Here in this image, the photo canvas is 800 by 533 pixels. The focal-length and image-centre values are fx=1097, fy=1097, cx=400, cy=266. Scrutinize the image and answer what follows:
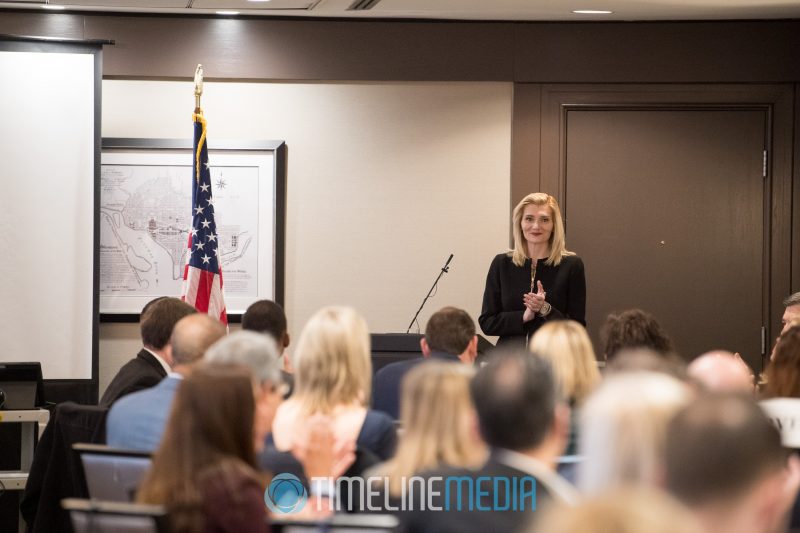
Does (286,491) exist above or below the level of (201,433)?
below

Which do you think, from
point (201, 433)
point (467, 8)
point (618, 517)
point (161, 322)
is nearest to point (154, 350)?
point (161, 322)

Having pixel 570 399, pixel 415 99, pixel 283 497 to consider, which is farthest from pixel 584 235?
pixel 283 497

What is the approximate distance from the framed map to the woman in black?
182cm

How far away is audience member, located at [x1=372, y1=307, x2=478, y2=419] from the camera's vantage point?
427 centimetres

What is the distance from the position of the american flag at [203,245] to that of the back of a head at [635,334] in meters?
2.93

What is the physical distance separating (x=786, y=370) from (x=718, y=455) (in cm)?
187

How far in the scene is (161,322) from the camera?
455 cm

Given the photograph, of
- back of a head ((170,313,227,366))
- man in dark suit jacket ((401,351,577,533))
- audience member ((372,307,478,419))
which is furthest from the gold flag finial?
man in dark suit jacket ((401,351,577,533))

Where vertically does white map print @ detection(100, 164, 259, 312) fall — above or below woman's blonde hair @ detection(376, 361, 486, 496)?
above

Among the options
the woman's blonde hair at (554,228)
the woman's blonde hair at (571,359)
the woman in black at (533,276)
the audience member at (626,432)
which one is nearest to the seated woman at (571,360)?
the woman's blonde hair at (571,359)

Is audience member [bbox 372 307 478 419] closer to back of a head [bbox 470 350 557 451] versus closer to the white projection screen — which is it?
back of a head [bbox 470 350 557 451]

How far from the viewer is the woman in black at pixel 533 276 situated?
5621mm

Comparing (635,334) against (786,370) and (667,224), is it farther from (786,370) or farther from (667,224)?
(667,224)

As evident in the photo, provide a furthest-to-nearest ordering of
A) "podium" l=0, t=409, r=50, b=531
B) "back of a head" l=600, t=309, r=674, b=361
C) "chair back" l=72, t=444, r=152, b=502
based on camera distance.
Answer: "podium" l=0, t=409, r=50, b=531 → "back of a head" l=600, t=309, r=674, b=361 → "chair back" l=72, t=444, r=152, b=502
